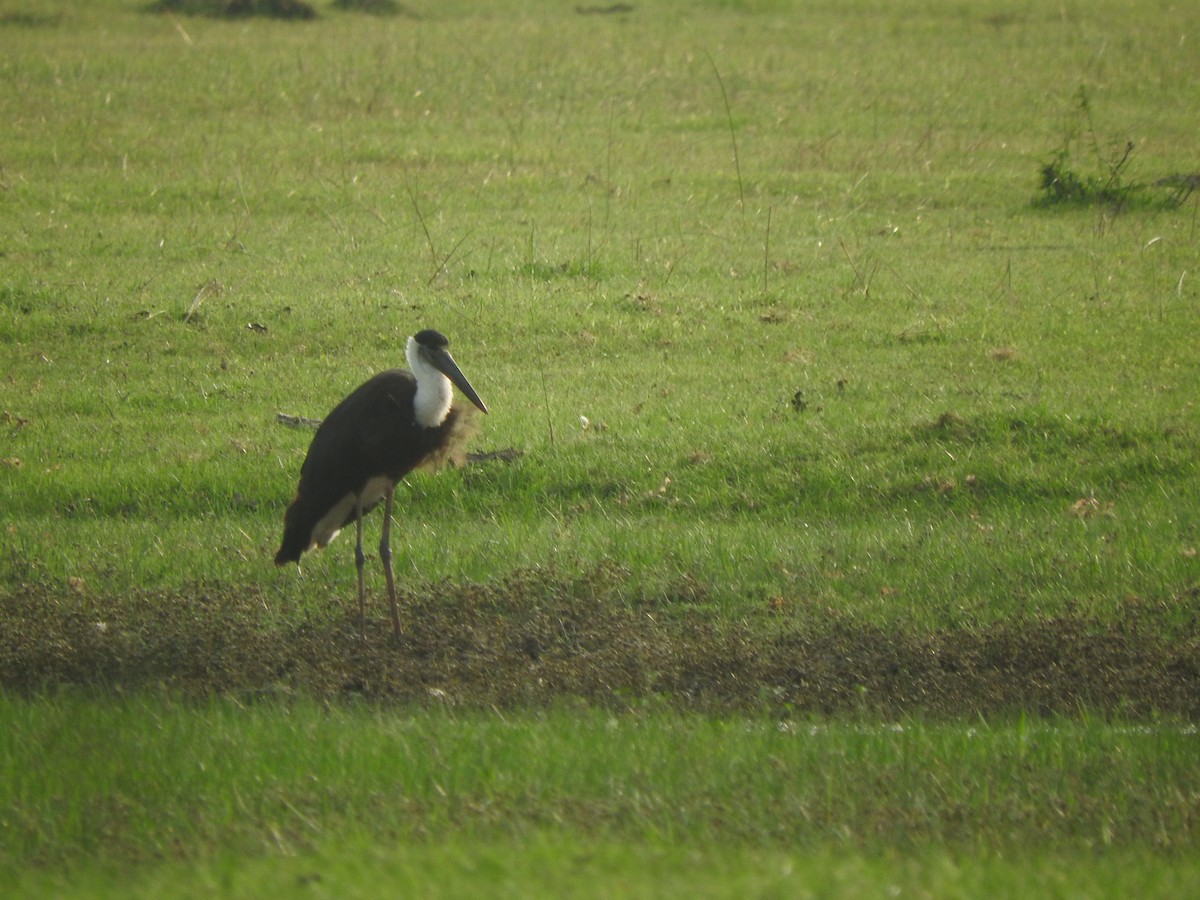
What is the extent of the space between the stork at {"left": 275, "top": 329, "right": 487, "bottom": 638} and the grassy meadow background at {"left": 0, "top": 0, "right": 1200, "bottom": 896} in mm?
379

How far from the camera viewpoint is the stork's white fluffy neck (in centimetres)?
679

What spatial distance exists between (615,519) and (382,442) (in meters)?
1.70

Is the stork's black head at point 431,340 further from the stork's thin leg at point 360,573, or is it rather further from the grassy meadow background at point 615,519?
the grassy meadow background at point 615,519

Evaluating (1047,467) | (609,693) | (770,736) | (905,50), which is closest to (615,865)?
(770,736)

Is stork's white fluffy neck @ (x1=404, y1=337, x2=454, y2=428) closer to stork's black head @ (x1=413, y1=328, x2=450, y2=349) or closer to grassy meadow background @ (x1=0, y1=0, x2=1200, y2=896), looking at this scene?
stork's black head @ (x1=413, y1=328, x2=450, y2=349)

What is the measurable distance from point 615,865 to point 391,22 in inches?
1015

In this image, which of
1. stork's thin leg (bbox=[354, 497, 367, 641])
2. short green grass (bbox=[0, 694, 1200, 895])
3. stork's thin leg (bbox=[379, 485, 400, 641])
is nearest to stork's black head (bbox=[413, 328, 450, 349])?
stork's thin leg (bbox=[379, 485, 400, 641])

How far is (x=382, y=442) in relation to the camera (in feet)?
22.0

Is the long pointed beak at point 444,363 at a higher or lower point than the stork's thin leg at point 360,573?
higher

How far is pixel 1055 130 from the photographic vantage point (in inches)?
762

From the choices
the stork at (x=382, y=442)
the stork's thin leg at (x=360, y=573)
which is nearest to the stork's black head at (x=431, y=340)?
the stork at (x=382, y=442)

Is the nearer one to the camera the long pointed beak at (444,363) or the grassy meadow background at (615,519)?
the grassy meadow background at (615,519)

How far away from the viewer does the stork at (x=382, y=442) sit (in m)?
6.73

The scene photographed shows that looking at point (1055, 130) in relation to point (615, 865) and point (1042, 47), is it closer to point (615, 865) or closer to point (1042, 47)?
point (1042, 47)
